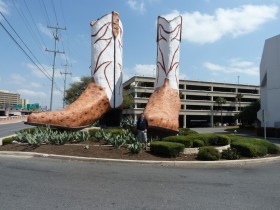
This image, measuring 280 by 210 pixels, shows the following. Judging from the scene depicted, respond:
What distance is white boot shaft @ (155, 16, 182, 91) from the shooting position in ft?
54.4

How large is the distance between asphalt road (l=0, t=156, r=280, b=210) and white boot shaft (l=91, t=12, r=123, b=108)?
6445 mm

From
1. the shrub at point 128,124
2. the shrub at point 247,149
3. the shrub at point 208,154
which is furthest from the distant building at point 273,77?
the shrub at point 208,154

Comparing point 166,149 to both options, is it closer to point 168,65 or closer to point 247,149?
point 247,149

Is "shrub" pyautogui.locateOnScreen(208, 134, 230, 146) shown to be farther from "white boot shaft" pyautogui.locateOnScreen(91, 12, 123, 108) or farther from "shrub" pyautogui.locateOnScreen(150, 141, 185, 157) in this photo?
"white boot shaft" pyautogui.locateOnScreen(91, 12, 123, 108)

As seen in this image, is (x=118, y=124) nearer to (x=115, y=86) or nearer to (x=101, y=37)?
(x=115, y=86)

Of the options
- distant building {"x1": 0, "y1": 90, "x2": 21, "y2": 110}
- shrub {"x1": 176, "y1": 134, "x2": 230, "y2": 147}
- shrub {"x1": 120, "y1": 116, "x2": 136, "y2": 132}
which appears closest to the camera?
shrub {"x1": 176, "y1": 134, "x2": 230, "y2": 147}

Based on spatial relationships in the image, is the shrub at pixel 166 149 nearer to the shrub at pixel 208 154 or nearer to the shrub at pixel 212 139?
the shrub at pixel 208 154

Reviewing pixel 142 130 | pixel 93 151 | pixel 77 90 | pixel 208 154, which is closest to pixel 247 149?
pixel 208 154

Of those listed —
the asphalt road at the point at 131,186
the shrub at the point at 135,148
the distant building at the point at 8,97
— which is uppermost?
the distant building at the point at 8,97

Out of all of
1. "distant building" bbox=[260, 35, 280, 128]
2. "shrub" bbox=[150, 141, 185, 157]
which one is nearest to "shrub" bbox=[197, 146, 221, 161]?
"shrub" bbox=[150, 141, 185, 157]

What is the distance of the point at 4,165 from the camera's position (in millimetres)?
9531

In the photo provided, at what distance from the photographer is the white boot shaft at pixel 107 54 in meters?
16.2

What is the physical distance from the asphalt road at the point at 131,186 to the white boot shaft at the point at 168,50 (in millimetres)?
7231

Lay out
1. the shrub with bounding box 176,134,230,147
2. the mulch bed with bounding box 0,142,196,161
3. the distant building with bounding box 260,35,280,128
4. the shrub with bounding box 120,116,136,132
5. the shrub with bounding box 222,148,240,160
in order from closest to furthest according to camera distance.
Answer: the mulch bed with bounding box 0,142,196,161, the shrub with bounding box 222,148,240,160, the shrub with bounding box 176,134,230,147, the shrub with bounding box 120,116,136,132, the distant building with bounding box 260,35,280,128
